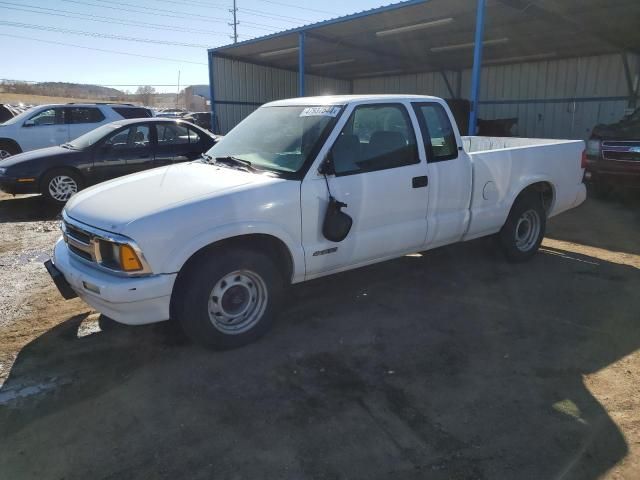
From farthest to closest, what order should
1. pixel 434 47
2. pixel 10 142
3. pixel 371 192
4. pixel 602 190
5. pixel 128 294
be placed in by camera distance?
1. pixel 434 47
2. pixel 10 142
3. pixel 602 190
4. pixel 371 192
5. pixel 128 294

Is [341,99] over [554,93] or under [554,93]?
under

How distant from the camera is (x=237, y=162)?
158 inches

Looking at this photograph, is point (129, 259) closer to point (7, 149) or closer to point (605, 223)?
point (605, 223)

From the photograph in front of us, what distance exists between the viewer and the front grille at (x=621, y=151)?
8.66m

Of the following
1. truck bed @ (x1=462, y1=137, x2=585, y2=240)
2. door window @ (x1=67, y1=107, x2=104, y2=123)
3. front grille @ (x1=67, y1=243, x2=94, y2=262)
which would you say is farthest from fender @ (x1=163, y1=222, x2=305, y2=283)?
door window @ (x1=67, y1=107, x2=104, y2=123)

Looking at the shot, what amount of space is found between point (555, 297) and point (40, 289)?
5191mm

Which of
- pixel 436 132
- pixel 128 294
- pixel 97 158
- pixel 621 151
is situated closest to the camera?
pixel 128 294

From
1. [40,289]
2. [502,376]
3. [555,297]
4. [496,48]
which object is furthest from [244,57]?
[502,376]

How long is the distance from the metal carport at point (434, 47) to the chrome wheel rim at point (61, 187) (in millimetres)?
7214

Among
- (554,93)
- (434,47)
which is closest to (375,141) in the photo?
(434,47)

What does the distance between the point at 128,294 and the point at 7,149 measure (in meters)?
10.6

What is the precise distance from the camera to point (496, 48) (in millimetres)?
15055

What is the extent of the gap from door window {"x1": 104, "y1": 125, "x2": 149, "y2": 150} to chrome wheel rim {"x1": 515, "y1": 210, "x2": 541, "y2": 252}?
6594mm

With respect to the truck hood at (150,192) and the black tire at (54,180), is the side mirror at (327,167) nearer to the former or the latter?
the truck hood at (150,192)
